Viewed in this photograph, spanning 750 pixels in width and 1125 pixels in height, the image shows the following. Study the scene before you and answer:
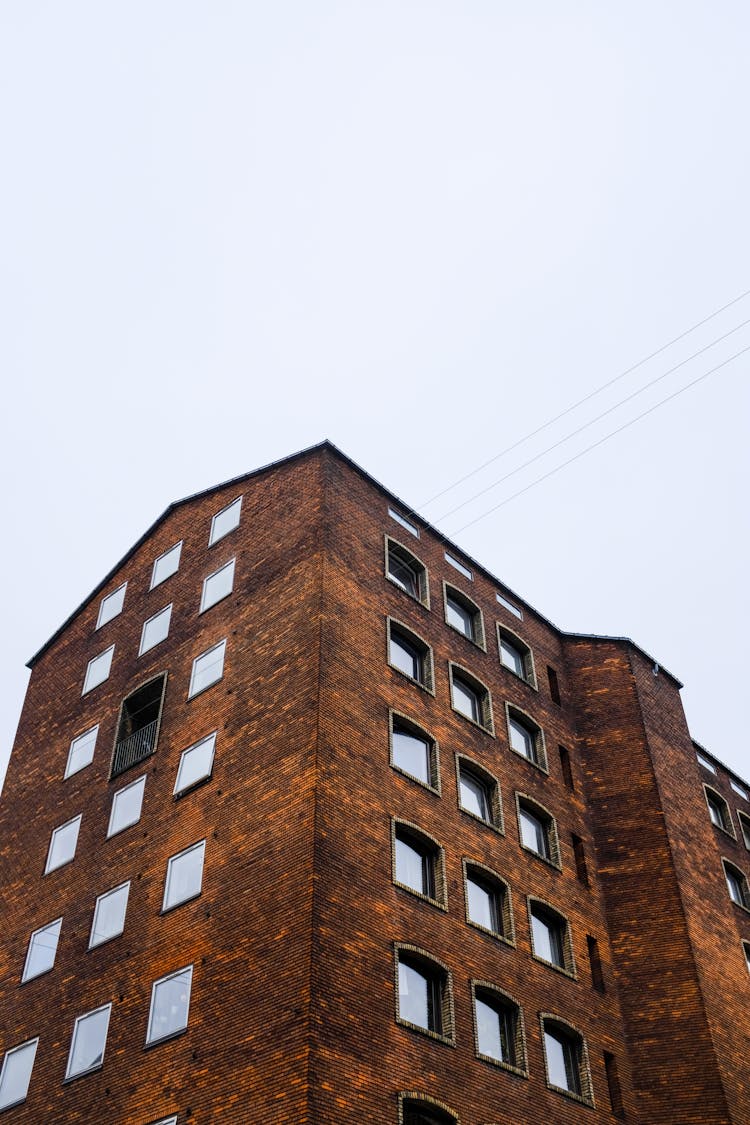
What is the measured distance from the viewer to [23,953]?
101 feet

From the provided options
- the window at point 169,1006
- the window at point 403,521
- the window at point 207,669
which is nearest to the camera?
the window at point 169,1006

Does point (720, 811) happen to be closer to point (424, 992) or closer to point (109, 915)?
point (424, 992)

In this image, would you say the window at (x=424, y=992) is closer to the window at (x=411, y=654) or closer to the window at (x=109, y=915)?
the window at (x=109, y=915)

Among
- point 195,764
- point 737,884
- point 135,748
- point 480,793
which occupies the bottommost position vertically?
point 195,764

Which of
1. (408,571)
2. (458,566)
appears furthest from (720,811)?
(408,571)

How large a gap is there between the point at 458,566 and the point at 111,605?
37.7 feet

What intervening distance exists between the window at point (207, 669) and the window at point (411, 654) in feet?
15.1

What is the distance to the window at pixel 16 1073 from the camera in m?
27.8

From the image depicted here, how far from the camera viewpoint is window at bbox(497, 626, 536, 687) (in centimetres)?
3775

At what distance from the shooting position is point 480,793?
1275 inches

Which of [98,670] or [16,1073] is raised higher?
[98,670]

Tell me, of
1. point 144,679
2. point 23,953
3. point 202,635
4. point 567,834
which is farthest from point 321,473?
point 23,953

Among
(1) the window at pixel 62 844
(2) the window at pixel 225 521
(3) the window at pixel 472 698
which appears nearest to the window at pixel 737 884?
(3) the window at pixel 472 698

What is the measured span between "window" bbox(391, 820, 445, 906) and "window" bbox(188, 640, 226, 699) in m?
6.65
